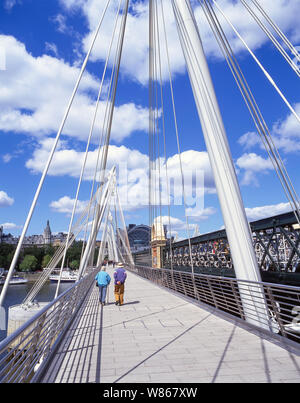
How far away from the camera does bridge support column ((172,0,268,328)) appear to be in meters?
7.58

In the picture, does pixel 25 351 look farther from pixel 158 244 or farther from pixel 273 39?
pixel 158 244

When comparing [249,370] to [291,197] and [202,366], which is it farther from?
[291,197]

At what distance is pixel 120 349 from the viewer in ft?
18.7

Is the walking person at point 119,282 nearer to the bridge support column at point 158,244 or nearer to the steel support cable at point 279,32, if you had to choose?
the steel support cable at point 279,32

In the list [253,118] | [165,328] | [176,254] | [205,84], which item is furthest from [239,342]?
[176,254]

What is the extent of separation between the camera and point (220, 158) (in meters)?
8.15

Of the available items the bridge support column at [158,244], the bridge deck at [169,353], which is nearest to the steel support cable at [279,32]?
the bridge deck at [169,353]

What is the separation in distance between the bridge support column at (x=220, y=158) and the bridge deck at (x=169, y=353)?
1.17 m

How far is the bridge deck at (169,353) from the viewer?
4.28 metres

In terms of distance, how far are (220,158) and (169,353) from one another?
4.54m

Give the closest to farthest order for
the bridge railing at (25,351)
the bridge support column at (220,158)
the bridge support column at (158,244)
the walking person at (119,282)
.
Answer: the bridge railing at (25,351) → the bridge support column at (220,158) → the walking person at (119,282) → the bridge support column at (158,244)

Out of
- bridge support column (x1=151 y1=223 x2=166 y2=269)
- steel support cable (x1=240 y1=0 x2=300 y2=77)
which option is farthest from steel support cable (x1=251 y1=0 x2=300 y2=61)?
bridge support column (x1=151 y1=223 x2=166 y2=269)

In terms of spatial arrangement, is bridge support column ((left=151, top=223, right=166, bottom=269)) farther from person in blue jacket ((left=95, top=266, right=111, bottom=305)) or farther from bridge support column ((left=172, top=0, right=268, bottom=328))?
bridge support column ((left=172, top=0, right=268, bottom=328))

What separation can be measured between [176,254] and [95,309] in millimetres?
37427
